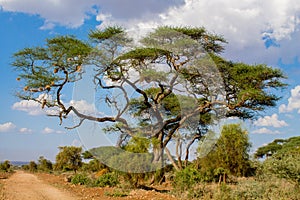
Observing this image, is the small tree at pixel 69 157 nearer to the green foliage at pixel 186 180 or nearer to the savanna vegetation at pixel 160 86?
the savanna vegetation at pixel 160 86

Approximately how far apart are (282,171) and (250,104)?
24.7 ft

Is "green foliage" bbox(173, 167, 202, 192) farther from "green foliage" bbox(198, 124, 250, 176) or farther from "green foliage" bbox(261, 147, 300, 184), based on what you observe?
"green foliage" bbox(198, 124, 250, 176)

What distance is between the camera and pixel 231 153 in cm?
1639

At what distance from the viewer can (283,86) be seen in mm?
15484

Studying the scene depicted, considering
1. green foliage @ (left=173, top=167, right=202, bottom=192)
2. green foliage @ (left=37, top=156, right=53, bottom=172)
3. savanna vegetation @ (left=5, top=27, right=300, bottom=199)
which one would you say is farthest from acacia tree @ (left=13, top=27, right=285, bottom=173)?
green foliage @ (left=37, top=156, right=53, bottom=172)

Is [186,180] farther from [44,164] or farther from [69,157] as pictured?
[44,164]

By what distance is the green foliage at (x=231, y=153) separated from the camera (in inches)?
644

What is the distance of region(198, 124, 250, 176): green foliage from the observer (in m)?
16.4

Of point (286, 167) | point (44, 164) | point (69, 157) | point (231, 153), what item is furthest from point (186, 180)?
point (44, 164)

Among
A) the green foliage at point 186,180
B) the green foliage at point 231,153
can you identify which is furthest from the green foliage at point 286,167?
the green foliage at point 231,153

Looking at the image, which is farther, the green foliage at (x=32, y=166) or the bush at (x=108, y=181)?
the green foliage at (x=32, y=166)

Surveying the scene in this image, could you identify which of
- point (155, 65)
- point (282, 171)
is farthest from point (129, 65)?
point (282, 171)

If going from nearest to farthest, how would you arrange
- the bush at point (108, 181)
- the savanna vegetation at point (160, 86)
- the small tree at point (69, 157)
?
the bush at point (108, 181) → the savanna vegetation at point (160, 86) → the small tree at point (69, 157)

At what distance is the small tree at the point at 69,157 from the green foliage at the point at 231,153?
14.1 meters
